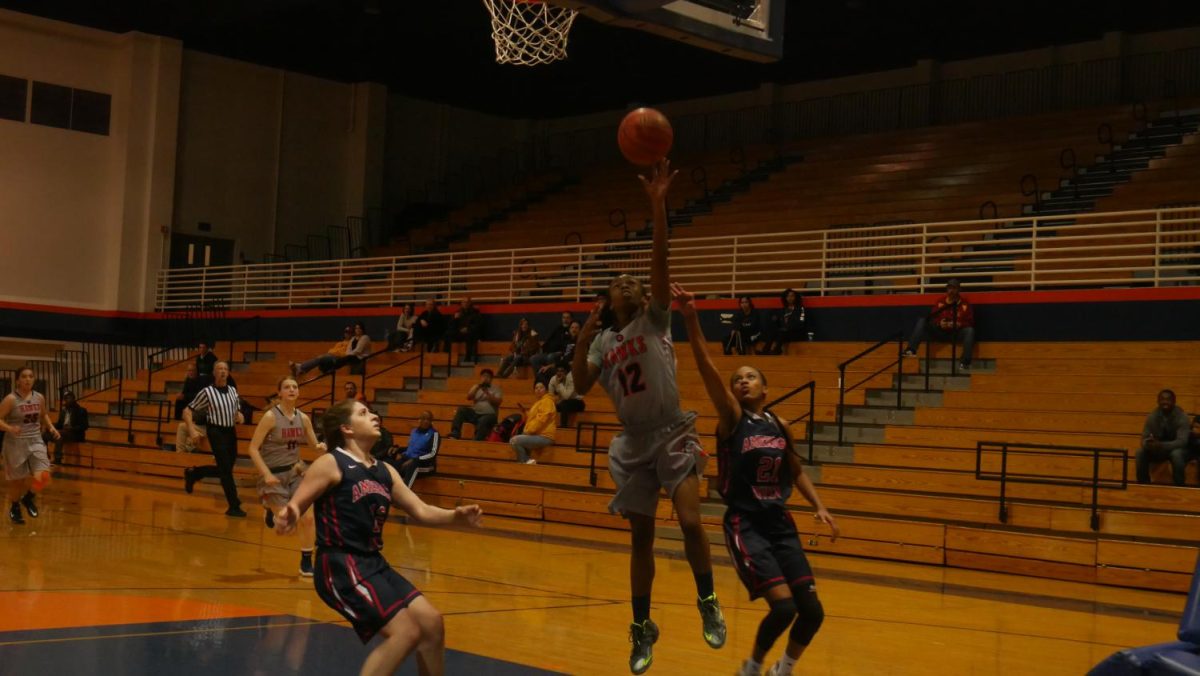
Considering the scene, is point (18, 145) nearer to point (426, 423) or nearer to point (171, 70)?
point (171, 70)

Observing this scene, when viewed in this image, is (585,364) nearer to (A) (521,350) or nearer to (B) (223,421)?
(B) (223,421)

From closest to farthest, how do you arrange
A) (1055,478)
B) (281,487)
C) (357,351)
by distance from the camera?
(281,487) < (1055,478) < (357,351)

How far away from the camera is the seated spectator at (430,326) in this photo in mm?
23031

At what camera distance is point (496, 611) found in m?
9.21

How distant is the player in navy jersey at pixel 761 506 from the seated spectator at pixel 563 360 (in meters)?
12.0

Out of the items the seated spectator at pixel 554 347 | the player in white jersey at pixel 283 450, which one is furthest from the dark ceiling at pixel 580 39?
the player in white jersey at pixel 283 450

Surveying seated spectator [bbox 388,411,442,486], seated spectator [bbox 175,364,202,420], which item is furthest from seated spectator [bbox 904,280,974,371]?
seated spectator [bbox 175,364,202,420]

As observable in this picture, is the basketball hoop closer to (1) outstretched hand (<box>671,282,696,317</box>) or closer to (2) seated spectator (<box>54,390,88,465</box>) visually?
(1) outstretched hand (<box>671,282,696,317</box>)

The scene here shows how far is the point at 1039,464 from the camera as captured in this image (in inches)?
558

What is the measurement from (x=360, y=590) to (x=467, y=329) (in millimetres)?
17332

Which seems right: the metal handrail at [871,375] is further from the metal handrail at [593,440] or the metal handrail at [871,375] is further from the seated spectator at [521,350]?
the seated spectator at [521,350]

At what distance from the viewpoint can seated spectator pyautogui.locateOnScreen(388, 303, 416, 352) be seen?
23609 mm

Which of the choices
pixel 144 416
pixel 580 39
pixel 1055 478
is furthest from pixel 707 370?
pixel 580 39

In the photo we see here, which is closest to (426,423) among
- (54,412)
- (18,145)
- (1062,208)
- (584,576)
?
(584,576)
